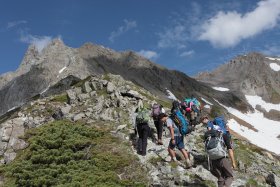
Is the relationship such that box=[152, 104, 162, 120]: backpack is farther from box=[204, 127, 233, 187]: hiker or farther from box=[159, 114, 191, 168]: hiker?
box=[204, 127, 233, 187]: hiker

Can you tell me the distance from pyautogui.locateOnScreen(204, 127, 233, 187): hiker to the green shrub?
4.06 m

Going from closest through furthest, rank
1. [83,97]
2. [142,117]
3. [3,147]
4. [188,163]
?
1. [188,163]
2. [142,117]
3. [3,147]
4. [83,97]

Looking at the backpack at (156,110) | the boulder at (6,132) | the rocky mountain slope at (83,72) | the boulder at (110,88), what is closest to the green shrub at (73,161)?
the boulder at (6,132)

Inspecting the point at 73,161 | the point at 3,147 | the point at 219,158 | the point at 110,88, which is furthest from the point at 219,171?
the point at 110,88

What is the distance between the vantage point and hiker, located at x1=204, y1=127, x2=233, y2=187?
53.8 feet

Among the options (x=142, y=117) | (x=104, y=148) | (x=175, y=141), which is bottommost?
(x=175, y=141)

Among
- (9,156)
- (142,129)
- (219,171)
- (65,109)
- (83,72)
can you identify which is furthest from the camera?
(83,72)

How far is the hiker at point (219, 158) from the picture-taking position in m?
16.4

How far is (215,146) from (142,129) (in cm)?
620

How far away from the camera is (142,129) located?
22000 millimetres

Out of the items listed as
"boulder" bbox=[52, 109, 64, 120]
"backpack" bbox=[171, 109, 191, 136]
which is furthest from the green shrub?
"boulder" bbox=[52, 109, 64, 120]

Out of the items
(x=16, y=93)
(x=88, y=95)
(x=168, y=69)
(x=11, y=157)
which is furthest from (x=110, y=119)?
(x=168, y=69)

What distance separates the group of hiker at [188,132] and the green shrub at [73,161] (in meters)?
1.76

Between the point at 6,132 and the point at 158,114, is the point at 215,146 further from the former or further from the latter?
the point at 6,132
